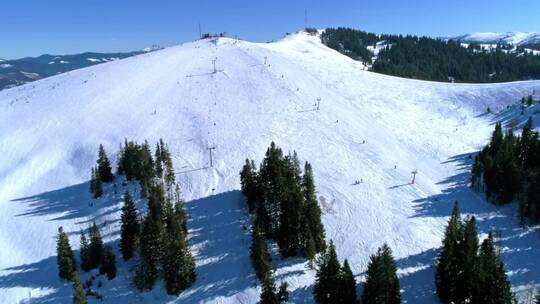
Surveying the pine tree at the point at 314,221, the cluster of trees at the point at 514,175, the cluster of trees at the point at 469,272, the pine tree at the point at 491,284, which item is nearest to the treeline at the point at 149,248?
the pine tree at the point at 314,221

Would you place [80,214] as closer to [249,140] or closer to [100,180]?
[100,180]

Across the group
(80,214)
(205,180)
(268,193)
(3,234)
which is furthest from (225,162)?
(3,234)

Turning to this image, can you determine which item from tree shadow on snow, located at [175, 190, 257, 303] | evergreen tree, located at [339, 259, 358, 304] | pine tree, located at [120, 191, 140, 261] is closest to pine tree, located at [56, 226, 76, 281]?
pine tree, located at [120, 191, 140, 261]

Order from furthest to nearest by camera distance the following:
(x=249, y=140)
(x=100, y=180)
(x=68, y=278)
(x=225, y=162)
Result: (x=249, y=140)
(x=225, y=162)
(x=100, y=180)
(x=68, y=278)

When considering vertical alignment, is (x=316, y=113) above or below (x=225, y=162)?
above

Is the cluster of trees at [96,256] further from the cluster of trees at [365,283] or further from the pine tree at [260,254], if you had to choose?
the cluster of trees at [365,283]
